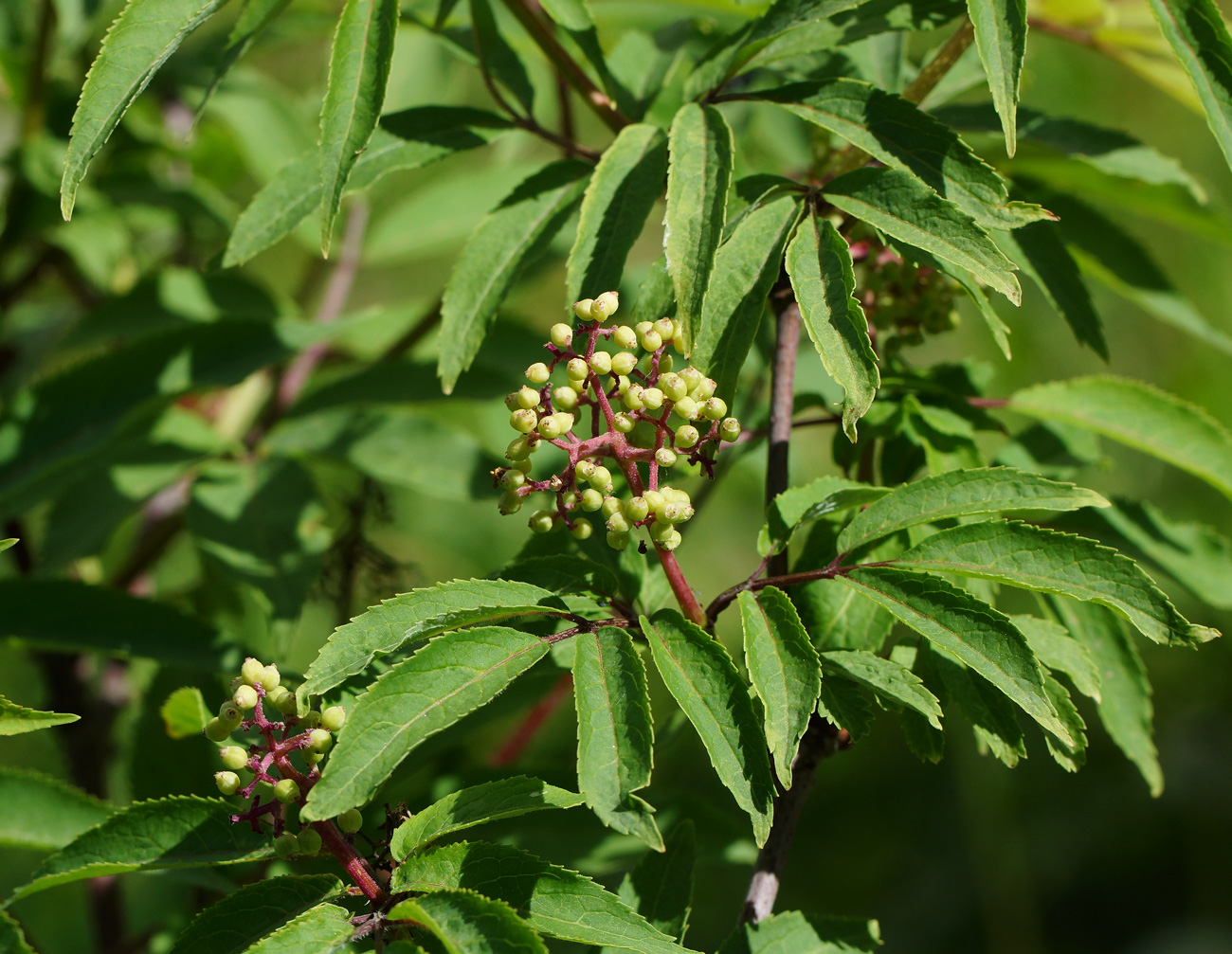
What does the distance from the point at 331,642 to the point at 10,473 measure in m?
0.96

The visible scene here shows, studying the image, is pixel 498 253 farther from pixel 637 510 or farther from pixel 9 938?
pixel 9 938

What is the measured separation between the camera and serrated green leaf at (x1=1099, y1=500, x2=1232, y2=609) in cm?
126

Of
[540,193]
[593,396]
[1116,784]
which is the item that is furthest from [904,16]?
[1116,784]

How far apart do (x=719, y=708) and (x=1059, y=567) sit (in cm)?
31

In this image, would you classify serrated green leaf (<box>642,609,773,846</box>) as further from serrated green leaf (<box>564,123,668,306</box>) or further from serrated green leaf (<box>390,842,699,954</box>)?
serrated green leaf (<box>564,123,668,306</box>)

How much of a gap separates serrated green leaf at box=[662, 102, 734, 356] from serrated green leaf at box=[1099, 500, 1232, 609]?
2.03ft

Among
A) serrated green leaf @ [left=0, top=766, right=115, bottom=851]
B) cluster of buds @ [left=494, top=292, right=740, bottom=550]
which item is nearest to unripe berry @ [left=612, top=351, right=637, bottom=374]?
cluster of buds @ [left=494, top=292, right=740, bottom=550]

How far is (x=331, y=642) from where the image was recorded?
34.5 inches

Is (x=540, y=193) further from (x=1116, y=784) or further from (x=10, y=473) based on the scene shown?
(x=1116, y=784)

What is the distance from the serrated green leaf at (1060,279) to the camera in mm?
1163

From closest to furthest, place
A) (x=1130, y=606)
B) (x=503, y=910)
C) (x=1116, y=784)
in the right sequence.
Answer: (x=503, y=910) < (x=1130, y=606) < (x=1116, y=784)

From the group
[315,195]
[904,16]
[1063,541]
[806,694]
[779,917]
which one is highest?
→ [904,16]

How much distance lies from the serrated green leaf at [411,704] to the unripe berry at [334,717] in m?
0.07

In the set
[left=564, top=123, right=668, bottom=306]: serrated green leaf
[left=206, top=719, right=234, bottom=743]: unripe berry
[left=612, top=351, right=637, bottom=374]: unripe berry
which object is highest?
[left=564, top=123, right=668, bottom=306]: serrated green leaf
